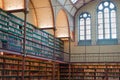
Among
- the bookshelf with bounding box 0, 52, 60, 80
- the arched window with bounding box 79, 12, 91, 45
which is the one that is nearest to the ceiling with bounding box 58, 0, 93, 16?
the arched window with bounding box 79, 12, 91, 45

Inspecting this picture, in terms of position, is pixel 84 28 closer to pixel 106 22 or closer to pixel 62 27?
pixel 106 22

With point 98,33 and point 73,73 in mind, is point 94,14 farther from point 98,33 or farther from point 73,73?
point 73,73

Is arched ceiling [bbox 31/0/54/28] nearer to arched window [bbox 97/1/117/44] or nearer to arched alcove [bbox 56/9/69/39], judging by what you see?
arched alcove [bbox 56/9/69/39]

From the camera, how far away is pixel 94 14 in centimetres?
2006

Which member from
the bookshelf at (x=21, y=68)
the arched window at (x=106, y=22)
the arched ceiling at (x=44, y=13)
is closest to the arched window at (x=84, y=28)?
the arched window at (x=106, y=22)

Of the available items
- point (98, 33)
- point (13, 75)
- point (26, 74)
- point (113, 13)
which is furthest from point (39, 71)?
point (113, 13)

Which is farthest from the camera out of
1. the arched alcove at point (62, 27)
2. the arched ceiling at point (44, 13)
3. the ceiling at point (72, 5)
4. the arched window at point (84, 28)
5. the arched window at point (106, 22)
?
the arched window at point (84, 28)

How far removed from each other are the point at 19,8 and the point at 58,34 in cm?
790

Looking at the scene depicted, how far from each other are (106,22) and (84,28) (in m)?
1.94

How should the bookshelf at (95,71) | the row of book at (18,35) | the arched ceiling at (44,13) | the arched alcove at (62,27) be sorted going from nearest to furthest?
the row of book at (18,35) → the arched ceiling at (44,13) → the bookshelf at (95,71) → the arched alcove at (62,27)

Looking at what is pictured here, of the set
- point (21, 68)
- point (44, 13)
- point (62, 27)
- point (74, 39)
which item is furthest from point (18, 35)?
point (74, 39)

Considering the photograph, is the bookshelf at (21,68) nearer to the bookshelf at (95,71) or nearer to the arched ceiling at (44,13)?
the arched ceiling at (44,13)

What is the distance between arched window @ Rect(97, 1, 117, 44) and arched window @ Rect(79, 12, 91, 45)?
2.85 ft

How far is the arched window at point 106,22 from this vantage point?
19.5 metres
